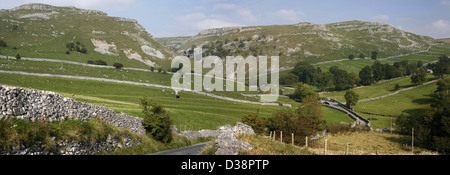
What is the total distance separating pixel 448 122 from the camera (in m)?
55.8

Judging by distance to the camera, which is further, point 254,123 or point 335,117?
point 335,117

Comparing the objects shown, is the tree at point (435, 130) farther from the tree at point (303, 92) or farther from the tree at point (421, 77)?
the tree at point (421, 77)

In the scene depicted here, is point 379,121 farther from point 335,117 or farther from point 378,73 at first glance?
point 378,73

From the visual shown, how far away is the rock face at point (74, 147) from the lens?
53.7 feet

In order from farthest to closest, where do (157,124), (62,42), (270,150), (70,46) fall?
(62,42) → (70,46) → (157,124) → (270,150)

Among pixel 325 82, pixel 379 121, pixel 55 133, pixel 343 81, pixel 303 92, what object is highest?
pixel 55 133

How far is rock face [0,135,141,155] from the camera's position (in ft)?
53.7

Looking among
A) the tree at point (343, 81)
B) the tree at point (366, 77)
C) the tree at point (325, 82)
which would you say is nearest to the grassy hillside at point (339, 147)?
the tree at point (343, 81)

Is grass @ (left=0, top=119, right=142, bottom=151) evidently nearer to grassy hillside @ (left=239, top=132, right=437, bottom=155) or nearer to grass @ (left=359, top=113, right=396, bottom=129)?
grassy hillside @ (left=239, top=132, right=437, bottom=155)

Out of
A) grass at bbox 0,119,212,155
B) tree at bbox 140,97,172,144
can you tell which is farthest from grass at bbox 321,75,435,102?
grass at bbox 0,119,212,155

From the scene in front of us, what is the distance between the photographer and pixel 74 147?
20.1 metres

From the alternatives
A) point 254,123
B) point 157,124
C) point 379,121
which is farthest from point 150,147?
point 379,121

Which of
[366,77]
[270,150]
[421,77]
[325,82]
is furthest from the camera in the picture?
[325,82]
